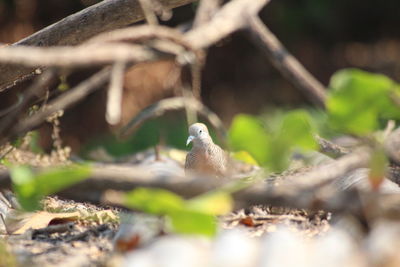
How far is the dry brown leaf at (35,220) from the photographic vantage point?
202 centimetres

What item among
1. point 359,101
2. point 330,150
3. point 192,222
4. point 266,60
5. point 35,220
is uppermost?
point 266,60

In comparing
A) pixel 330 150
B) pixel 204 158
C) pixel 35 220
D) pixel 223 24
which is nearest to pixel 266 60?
pixel 204 158

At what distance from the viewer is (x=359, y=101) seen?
1.44 metres

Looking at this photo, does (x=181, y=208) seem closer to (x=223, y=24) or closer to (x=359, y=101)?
(x=359, y=101)

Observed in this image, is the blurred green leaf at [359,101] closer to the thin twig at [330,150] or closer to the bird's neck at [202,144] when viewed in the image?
the thin twig at [330,150]

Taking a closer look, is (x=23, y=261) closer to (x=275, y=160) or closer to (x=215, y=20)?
(x=275, y=160)

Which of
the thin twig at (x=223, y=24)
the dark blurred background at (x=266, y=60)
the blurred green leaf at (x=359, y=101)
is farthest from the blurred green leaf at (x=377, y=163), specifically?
the dark blurred background at (x=266, y=60)

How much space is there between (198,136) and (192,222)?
1.48 m

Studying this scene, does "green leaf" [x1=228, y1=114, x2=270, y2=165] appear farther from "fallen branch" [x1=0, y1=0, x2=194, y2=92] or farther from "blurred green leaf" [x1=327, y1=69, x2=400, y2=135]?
"fallen branch" [x1=0, y1=0, x2=194, y2=92]

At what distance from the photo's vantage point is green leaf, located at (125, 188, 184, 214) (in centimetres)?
134

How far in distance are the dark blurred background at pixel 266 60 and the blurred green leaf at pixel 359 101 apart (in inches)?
193

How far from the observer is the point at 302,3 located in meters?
6.67

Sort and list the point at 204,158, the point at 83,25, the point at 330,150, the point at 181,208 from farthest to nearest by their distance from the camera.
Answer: the point at 204,158 → the point at 330,150 → the point at 83,25 → the point at 181,208

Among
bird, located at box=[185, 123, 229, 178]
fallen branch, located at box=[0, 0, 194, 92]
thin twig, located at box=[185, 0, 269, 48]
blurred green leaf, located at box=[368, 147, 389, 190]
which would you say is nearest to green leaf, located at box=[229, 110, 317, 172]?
blurred green leaf, located at box=[368, 147, 389, 190]
